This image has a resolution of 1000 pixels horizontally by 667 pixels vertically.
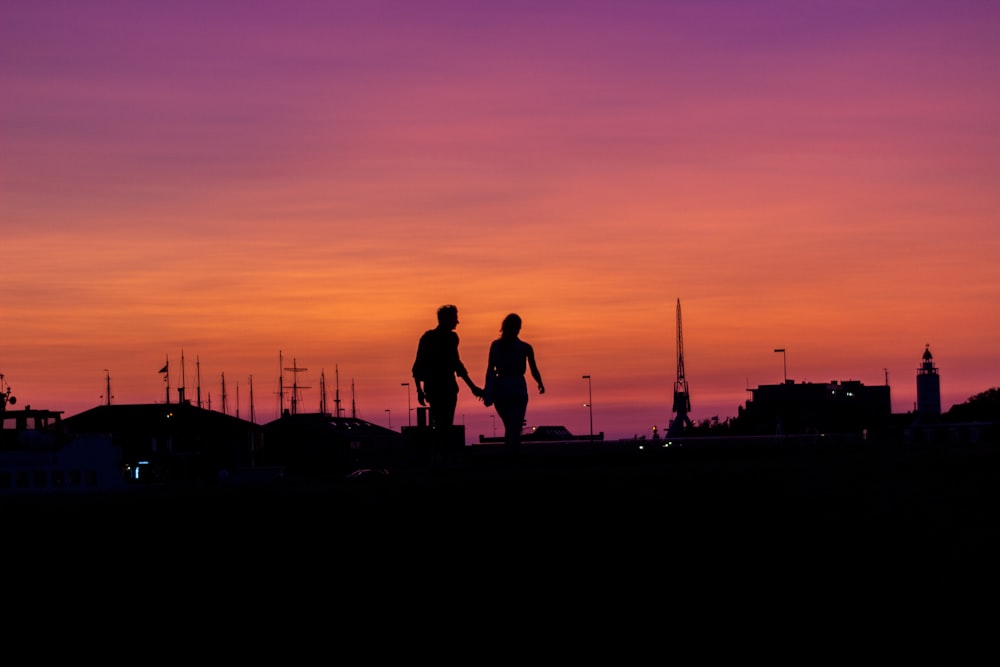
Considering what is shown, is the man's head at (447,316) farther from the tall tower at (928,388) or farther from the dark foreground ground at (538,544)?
the tall tower at (928,388)

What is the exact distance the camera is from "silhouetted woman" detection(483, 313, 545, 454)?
2406 cm

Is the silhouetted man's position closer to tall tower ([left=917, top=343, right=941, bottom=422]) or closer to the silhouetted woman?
the silhouetted woman

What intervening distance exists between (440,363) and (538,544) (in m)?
6.09

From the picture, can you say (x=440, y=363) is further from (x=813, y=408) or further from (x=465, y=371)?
(x=813, y=408)

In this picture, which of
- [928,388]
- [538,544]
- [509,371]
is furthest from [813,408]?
[538,544]

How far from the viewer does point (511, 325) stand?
78.5ft

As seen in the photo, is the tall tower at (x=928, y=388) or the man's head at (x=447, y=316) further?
the tall tower at (x=928, y=388)

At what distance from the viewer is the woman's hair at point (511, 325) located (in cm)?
2389

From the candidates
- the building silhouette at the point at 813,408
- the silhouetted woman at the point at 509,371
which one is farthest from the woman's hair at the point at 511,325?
Answer: the building silhouette at the point at 813,408

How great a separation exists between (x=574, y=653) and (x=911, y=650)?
292 cm

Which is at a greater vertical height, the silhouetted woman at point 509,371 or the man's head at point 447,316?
the man's head at point 447,316

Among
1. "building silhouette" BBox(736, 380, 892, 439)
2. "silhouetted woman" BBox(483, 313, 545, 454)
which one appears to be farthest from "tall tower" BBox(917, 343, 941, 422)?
"silhouetted woman" BBox(483, 313, 545, 454)

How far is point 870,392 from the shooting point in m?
185

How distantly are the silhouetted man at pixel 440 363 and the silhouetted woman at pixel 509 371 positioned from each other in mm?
688
